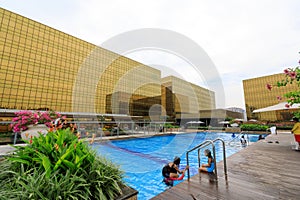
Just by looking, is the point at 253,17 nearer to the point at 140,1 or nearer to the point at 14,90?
the point at 140,1

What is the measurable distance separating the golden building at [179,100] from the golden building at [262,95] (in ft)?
61.0

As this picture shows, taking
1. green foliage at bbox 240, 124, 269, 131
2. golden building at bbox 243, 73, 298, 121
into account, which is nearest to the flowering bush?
green foliage at bbox 240, 124, 269, 131

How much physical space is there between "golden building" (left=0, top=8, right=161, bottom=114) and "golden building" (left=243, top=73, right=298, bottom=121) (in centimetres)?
A: 4044

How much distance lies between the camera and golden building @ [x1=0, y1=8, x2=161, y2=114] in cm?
1931

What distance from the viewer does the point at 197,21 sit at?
28.0ft

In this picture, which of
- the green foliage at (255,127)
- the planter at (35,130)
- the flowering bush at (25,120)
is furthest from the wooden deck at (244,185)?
the green foliage at (255,127)

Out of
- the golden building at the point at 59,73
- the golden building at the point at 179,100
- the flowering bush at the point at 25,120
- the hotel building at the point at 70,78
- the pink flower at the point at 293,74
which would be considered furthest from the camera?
the golden building at the point at 179,100

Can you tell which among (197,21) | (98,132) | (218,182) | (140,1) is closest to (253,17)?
(197,21)

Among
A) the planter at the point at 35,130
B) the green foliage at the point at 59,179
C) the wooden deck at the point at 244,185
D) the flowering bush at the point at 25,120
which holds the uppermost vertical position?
the flowering bush at the point at 25,120

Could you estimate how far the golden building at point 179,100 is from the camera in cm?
4131

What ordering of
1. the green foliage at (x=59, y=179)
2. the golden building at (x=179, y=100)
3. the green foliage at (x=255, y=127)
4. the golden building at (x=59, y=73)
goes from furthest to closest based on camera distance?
the golden building at (x=179, y=100) → the golden building at (x=59, y=73) → the green foliage at (x=255, y=127) → the green foliage at (x=59, y=179)

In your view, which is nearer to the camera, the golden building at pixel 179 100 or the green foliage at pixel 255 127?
the green foliage at pixel 255 127

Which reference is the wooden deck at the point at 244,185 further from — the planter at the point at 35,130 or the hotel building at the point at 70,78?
the hotel building at the point at 70,78

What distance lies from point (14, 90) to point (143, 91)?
24.9 meters
